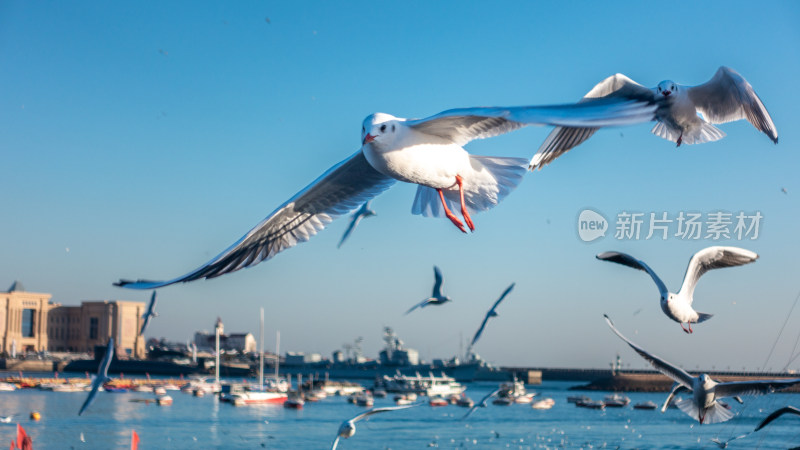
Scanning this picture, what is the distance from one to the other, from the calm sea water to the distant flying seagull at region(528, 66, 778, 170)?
26.8 meters

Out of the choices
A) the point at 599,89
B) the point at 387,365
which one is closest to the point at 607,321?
the point at 599,89

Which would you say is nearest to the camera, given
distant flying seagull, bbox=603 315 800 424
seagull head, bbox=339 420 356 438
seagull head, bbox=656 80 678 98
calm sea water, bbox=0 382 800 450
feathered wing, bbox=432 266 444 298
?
seagull head, bbox=656 80 678 98

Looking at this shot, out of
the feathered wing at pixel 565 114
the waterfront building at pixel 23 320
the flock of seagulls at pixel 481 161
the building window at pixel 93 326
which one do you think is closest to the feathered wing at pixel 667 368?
the flock of seagulls at pixel 481 161

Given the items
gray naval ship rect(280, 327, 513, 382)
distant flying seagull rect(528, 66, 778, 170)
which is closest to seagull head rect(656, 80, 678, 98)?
distant flying seagull rect(528, 66, 778, 170)

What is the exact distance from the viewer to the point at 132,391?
59.5 metres

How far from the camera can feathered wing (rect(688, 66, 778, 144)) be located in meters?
7.23

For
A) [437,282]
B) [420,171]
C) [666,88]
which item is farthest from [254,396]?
[420,171]

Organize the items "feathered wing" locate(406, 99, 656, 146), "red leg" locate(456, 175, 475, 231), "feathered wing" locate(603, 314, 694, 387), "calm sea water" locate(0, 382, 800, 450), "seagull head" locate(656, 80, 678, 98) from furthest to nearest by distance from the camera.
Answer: "calm sea water" locate(0, 382, 800, 450)
"feathered wing" locate(603, 314, 694, 387)
"seagull head" locate(656, 80, 678, 98)
"red leg" locate(456, 175, 475, 231)
"feathered wing" locate(406, 99, 656, 146)

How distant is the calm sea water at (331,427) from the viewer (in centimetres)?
3331

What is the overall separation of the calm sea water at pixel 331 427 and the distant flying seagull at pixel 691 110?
26.8 metres

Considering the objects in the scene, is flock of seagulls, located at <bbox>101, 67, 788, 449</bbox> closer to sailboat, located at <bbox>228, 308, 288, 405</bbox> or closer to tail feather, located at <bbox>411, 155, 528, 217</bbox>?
tail feather, located at <bbox>411, 155, 528, 217</bbox>

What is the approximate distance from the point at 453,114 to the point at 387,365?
3204 inches

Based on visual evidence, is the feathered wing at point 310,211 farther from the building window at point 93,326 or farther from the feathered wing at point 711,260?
the building window at point 93,326

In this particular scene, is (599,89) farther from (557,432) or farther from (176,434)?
(557,432)
